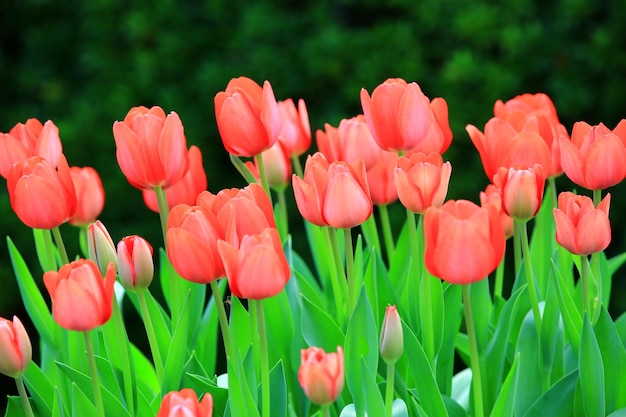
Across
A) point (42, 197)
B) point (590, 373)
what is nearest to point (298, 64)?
point (42, 197)

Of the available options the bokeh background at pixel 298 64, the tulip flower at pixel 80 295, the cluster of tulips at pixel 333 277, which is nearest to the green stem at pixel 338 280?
the cluster of tulips at pixel 333 277

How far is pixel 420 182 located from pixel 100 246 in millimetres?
345

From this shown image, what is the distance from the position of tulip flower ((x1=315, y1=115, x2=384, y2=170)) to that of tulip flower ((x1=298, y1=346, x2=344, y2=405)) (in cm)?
47

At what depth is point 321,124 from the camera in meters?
3.20

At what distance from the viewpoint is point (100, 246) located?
1091 millimetres

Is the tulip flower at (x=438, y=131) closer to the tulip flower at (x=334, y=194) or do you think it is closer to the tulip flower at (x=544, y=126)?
the tulip flower at (x=544, y=126)

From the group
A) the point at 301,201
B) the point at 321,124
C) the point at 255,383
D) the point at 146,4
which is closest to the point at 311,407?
the point at 255,383

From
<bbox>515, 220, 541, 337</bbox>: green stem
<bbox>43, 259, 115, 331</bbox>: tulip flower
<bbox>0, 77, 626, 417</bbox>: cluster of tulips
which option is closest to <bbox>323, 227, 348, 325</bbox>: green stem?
<bbox>0, 77, 626, 417</bbox>: cluster of tulips

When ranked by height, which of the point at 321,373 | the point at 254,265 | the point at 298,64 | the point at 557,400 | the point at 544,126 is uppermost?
the point at 298,64

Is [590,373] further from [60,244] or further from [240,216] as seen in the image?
[60,244]

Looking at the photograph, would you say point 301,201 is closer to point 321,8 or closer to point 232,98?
point 232,98

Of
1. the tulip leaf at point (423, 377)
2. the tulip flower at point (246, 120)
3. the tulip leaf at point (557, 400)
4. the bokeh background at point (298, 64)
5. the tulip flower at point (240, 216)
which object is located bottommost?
the tulip leaf at point (557, 400)

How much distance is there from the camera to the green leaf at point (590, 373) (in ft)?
3.46

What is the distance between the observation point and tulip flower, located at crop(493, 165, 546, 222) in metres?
A: 1.07
